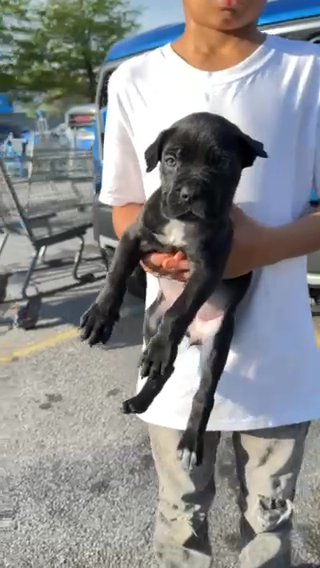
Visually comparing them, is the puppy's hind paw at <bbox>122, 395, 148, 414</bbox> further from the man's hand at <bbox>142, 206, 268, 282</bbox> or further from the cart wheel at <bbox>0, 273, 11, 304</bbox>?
the cart wheel at <bbox>0, 273, 11, 304</bbox>

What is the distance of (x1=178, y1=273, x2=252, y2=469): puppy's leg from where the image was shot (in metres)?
1.67

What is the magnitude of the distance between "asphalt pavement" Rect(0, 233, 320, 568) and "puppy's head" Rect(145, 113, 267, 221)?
167cm

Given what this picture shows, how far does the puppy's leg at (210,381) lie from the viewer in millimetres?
1675

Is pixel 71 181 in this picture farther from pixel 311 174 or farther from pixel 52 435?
pixel 311 174

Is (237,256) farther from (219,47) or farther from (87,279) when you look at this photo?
(87,279)

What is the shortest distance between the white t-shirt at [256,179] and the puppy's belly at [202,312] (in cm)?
8

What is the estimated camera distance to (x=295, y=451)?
194 centimetres

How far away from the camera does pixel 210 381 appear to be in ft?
5.51

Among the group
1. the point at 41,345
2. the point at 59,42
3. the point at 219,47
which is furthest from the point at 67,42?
the point at 219,47

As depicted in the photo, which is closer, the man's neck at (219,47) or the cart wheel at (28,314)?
the man's neck at (219,47)

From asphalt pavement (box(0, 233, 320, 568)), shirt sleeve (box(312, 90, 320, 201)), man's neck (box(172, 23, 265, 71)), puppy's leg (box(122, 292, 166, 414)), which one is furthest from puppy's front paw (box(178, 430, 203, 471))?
asphalt pavement (box(0, 233, 320, 568))

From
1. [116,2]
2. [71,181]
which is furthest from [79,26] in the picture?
[71,181]

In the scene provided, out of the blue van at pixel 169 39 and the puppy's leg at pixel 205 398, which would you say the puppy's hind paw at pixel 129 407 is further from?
the blue van at pixel 169 39

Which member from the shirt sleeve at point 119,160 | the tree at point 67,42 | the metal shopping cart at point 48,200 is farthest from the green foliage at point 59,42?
the shirt sleeve at point 119,160
